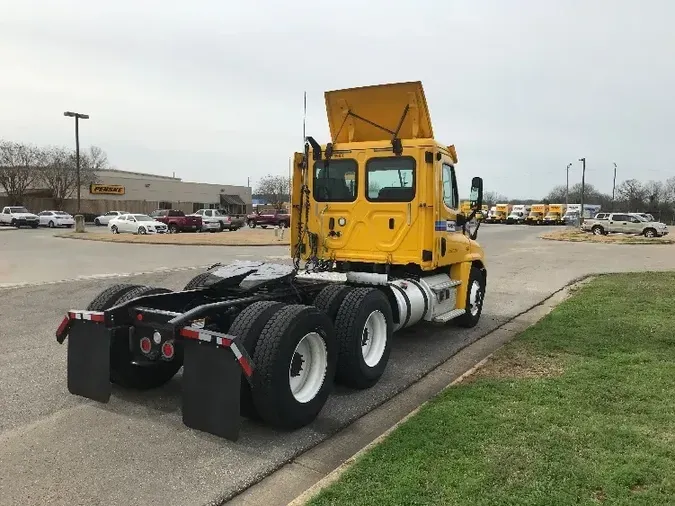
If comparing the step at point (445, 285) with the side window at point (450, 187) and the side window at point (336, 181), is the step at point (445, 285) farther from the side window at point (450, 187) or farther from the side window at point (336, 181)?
the side window at point (336, 181)

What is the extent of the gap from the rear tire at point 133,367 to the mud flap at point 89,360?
16cm

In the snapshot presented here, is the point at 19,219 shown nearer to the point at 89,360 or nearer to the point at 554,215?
the point at 89,360

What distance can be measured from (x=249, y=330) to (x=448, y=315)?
159 inches

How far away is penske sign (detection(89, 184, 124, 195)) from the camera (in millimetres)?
63872

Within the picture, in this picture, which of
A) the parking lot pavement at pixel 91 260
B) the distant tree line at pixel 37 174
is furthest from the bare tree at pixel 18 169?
the parking lot pavement at pixel 91 260

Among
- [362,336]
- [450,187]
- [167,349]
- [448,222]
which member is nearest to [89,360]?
[167,349]

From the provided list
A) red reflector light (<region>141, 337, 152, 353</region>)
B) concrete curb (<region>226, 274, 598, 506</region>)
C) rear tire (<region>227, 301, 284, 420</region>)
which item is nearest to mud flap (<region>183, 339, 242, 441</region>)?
rear tire (<region>227, 301, 284, 420</region>)

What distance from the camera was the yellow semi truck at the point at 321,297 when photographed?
420cm

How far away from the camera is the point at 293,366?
4.59 meters

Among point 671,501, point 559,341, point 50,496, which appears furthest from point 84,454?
point 559,341

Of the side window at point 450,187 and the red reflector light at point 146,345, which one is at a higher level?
the side window at point 450,187

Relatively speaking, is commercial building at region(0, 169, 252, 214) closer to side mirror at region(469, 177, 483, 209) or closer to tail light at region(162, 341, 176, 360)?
side mirror at region(469, 177, 483, 209)

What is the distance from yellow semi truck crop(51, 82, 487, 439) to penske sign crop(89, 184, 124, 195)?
62.7 meters

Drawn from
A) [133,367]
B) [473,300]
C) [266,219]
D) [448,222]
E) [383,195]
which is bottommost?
[133,367]
